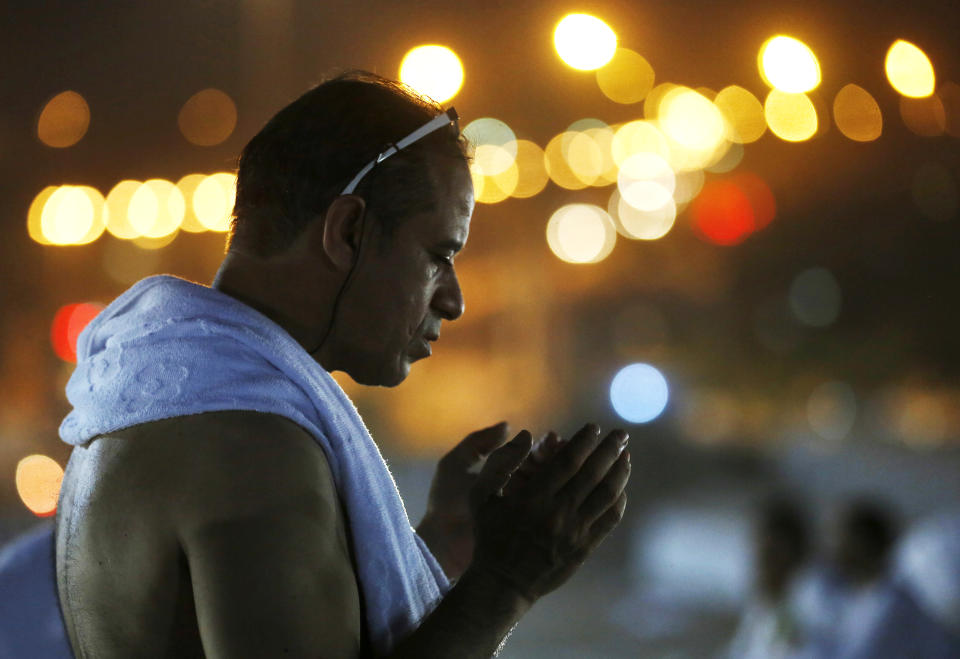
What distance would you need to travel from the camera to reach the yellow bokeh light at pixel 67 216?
16.6 metres

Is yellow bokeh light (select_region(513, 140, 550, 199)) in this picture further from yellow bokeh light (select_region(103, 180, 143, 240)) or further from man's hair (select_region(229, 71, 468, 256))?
man's hair (select_region(229, 71, 468, 256))

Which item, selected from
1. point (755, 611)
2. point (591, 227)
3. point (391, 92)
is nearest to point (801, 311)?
point (591, 227)

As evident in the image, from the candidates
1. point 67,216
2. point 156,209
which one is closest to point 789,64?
point 156,209

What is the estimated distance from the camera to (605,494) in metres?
1.48

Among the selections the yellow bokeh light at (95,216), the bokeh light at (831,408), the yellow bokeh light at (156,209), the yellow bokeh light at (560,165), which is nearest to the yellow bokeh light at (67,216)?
the yellow bokeh light at (95,216)

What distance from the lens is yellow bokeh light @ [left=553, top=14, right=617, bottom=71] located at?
7.20m

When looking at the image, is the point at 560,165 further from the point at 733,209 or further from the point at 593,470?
the point at 593,470

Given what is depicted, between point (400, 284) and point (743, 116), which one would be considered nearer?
point (400, 284)

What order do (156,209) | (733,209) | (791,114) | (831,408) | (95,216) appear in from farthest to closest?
1. (733,209)
2. (831,408)
3. (95,216)
4. (156,209)
5. (791,114)

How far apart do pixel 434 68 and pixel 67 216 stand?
1136cm

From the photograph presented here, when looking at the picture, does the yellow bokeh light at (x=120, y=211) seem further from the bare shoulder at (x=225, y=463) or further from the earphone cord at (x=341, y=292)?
the bare shoulder at (x=225, y=463)

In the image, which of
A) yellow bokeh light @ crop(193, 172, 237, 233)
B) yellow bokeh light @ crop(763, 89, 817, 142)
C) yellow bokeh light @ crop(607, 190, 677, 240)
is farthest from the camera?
yellow bokeh light @ crop(607, 190, 677, 240)

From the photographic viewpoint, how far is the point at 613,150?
17344 mm

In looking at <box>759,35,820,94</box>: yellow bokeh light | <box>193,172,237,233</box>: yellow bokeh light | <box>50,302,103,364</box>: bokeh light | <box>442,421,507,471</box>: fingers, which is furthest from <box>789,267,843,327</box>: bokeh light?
<box>442,421,507,471</box>: fingers
